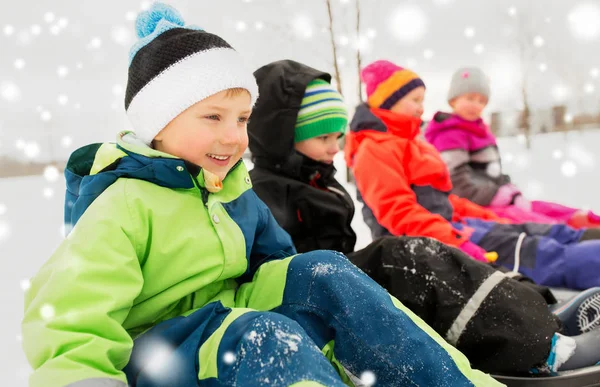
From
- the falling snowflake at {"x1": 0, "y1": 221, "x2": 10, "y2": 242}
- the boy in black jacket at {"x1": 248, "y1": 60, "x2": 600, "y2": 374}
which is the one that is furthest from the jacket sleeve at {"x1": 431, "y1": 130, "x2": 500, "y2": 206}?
the falling snowflake at {"x1": 0, "y1": 221, "x2": 10, "y2": 242}

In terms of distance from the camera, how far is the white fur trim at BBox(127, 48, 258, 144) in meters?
1.44

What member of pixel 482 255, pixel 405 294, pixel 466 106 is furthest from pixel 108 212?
pixel 466 106

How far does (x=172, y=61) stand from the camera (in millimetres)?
1473

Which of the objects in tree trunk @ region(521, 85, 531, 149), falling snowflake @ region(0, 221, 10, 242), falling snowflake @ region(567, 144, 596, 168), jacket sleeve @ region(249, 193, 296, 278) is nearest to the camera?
jacket sleeve @ region(249, 193, 296, 278)

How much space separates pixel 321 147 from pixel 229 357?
4.66 ft

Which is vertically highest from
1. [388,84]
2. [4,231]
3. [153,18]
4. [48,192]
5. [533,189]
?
[153,18]

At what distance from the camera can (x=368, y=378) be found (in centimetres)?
125

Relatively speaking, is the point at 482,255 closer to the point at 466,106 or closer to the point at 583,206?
the point at 466,106

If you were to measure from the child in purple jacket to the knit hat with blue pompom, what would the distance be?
2.45 metres

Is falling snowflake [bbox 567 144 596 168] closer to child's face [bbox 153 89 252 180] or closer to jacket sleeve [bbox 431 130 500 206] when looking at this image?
jacket sleeve [bbox 431 130 500 206]

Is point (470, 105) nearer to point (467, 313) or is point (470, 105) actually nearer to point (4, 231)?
point (467, 313)

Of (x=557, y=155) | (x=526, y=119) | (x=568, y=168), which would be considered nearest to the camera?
(x=568, y=168)

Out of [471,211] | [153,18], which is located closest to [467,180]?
[471,211]

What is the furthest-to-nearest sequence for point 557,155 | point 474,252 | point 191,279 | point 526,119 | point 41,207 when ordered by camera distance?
point 526,119
point 557,155
point 41,207
point 474,252
point 191,279
